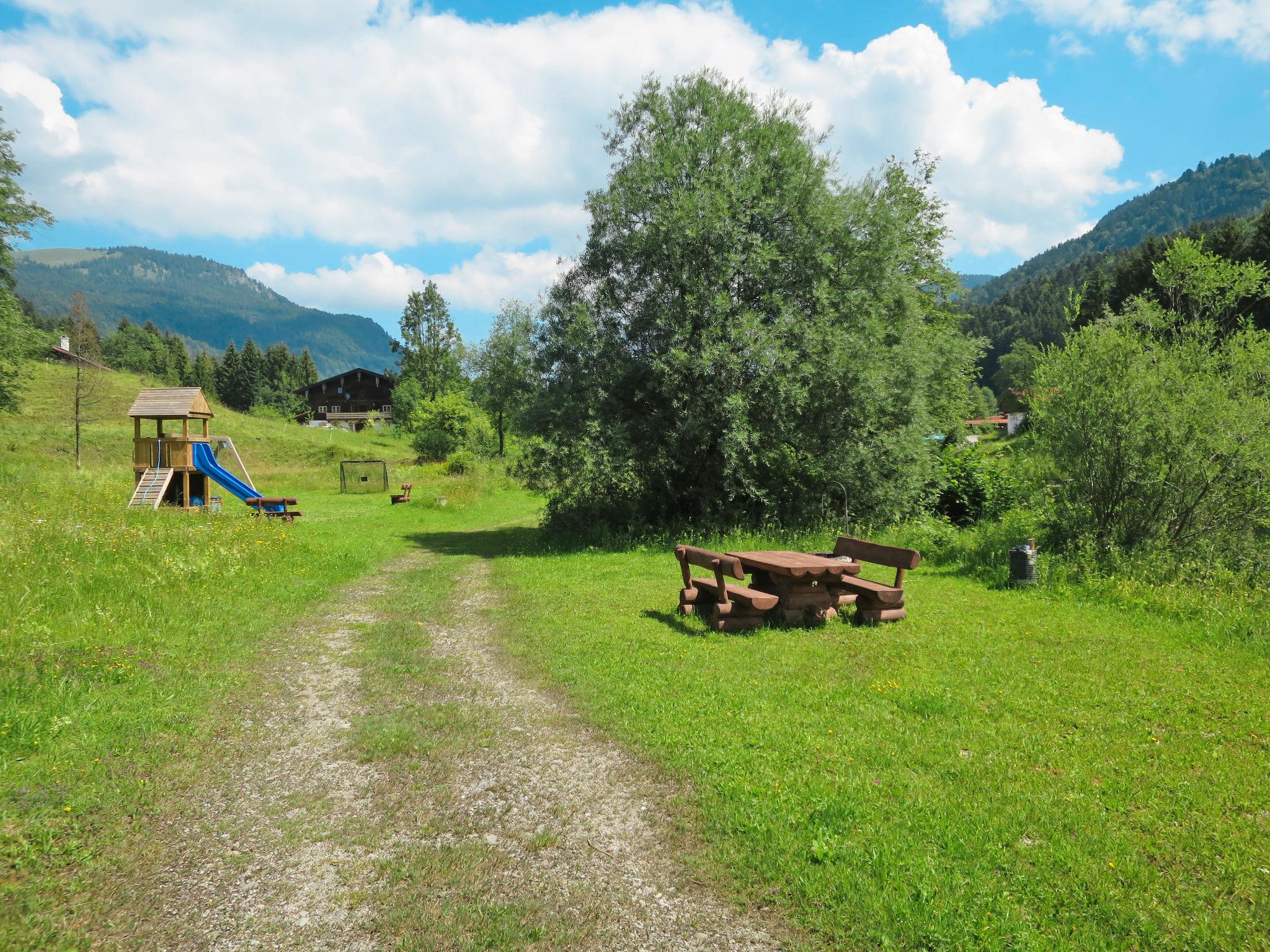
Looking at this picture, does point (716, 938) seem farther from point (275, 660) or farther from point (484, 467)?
point (484, 467)

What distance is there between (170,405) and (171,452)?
6.36 feet

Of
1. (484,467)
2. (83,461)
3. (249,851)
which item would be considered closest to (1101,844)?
(249,851)

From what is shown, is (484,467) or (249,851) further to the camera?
(484,467)

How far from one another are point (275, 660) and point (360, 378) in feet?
319

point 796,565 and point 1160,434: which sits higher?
point 1160,434

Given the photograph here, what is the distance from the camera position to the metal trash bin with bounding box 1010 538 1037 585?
468 inches

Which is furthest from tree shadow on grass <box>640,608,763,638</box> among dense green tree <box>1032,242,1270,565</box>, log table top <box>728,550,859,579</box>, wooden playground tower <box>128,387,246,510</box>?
wooden playground tower <box>128,387,246,510</box>

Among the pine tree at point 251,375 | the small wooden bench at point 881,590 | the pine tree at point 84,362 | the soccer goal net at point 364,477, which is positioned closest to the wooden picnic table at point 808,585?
the small wooden bench at point 881,590

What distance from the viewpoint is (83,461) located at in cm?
3931

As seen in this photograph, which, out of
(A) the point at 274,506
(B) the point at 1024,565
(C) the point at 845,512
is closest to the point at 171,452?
(A) the point at 274,506

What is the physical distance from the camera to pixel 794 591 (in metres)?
9.48

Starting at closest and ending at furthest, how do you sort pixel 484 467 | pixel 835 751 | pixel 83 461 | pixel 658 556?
pixel 835 751 → pixel 658 556 → pixel 83 461 → pixel 484 467

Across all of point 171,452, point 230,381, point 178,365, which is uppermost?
point 178,365

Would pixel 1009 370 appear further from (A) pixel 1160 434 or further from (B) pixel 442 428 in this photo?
(A) pixel 1160 434
